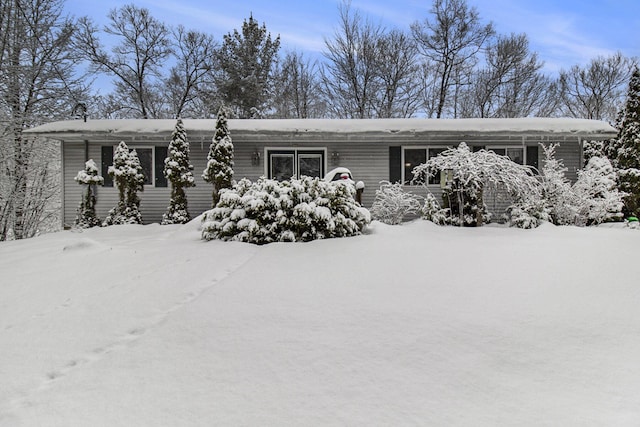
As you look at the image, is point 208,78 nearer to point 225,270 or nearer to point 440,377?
point 225,270

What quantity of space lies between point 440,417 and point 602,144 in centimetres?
1515

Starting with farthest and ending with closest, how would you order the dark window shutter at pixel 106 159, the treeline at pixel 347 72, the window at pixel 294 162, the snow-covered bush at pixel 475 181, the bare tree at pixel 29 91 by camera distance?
the treeline at pixel 347 72 → the bare tree at pixel 29 91 → the window at pixel 294 162 → the dark window shutter at pixel 106 159 → the snow-covered bush at pixel 475 181

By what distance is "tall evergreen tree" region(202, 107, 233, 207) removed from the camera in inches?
389

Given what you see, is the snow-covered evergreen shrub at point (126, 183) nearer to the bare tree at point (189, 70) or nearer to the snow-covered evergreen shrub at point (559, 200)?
the snow-covered evergreen shrub at point (559, 200)

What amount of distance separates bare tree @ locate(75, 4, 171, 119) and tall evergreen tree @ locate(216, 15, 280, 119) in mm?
3402

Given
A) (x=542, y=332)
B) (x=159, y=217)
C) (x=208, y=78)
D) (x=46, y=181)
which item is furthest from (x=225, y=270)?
(x=208, y=78)

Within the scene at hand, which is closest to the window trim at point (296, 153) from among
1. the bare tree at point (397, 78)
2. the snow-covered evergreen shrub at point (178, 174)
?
the snow-covered evergreen shrub at point (178, 174)

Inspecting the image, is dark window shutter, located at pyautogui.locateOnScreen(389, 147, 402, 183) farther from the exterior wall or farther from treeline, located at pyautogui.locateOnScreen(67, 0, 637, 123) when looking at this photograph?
treeline, located at pyautogui.locateOnScreen(67, 0, 637, 123)

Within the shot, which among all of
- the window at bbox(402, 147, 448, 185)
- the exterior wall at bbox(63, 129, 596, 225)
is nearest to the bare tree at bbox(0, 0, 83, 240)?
the exterior wall at bbox(63, 129, 596, 225)

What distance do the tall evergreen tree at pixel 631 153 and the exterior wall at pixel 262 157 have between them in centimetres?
106

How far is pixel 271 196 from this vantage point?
5945 millimetres

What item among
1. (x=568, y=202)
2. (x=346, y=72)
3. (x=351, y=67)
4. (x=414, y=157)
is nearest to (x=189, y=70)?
(x=346, y=72)

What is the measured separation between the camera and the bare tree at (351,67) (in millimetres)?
20719

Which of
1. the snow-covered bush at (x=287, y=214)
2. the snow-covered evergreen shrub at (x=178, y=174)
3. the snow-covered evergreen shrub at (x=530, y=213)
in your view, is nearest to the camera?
the snow-covered bush at (x=287, y=214)
